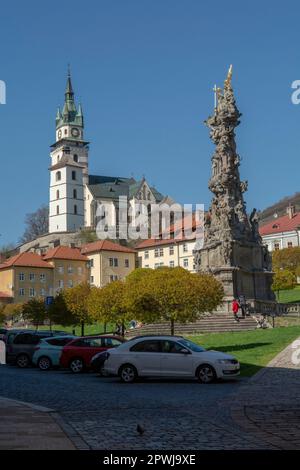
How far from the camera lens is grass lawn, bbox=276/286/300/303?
66375 millimetres

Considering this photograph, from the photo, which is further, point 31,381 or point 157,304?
point 157,304

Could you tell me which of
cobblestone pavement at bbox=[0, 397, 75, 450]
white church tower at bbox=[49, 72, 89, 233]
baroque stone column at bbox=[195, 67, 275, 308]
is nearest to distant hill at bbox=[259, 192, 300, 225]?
white church tower at bbox=[49, 72, 89, 233]

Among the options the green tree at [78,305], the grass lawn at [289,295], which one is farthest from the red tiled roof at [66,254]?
the green tree at [78,305]

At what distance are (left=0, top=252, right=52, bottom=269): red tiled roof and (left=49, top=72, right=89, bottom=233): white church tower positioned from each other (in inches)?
1594

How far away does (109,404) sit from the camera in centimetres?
1448

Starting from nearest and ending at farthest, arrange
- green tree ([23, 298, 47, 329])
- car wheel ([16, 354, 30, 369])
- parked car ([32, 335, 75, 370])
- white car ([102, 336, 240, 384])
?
white car ([102, 336, 240, 384])
parked car ([32, 335, 75, 370])
car wheel ([16, 354, 30, 369])
green tree ([23, 298, 47, 329])

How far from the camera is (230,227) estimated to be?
168ft

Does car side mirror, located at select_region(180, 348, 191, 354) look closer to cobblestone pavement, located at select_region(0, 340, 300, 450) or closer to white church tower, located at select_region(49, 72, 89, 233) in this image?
cobblestone pavement, located at select_region(0, 340, 300, 450)

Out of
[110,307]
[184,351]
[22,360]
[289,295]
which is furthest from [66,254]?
[184,351]

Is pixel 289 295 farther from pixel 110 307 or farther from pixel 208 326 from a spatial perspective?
pixel 110 307

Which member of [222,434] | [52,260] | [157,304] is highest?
[52,260]
